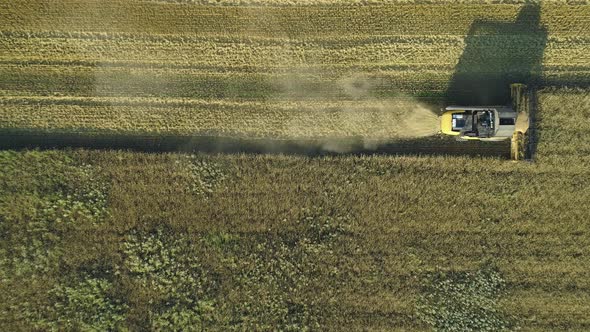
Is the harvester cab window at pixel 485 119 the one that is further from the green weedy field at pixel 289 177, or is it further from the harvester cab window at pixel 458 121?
the green weedy field at pixel 289 177

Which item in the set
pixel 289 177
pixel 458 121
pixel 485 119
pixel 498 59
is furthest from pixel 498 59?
pixel 289 177

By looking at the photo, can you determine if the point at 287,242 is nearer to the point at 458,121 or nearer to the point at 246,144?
the point at 246,144

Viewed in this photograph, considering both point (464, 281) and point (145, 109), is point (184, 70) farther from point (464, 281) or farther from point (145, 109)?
point (464, 281)

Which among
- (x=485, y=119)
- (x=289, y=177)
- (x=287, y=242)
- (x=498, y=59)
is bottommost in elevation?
(x=287, y=242)

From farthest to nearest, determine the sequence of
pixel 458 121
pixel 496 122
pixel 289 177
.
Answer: pixel 289 177 < pixel 458 121 < pixel 496 122

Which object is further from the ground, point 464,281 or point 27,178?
point 27,178

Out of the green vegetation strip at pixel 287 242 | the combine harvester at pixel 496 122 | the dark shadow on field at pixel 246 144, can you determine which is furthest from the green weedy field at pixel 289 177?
the combine harvester at pixel 496 122

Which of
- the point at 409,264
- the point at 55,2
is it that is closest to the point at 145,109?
the point at 55,2
